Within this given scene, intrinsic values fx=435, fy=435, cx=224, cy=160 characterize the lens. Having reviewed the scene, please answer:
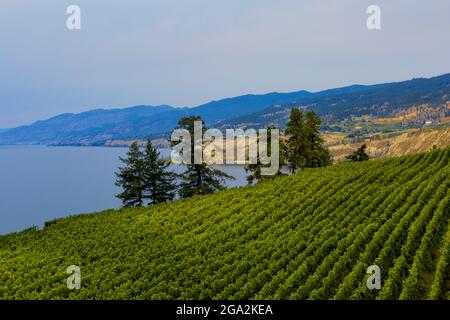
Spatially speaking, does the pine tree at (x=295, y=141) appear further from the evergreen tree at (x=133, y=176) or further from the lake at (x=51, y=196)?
the lake at (x=51, y=196)

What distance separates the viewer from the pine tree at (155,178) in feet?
140

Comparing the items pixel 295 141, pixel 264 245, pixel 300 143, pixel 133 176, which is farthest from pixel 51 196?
pixel 264 245

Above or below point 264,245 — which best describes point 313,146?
above

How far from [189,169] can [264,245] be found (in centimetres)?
2104

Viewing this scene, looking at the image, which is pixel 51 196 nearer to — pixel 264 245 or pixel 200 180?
pixel 200 180

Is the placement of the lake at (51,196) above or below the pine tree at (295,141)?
below

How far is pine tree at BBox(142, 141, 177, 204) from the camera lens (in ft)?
140

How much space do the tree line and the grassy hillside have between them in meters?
7.68

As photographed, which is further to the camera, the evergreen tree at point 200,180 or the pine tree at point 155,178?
the pine tree at point 155,178

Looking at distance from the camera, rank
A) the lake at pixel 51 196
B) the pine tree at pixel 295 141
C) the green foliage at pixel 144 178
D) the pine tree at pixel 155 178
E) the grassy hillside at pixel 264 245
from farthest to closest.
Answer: the lake at pixel 51 196 < the pine tree at pixel 295 141 < the pine tree at pixel 155 178 < the green foliage at pixel 144 178 < the grassy hillside at pixel 264 245

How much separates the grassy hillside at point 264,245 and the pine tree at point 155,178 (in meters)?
9.19

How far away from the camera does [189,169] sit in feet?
134

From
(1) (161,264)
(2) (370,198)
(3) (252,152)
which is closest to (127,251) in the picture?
(1) (161,264)

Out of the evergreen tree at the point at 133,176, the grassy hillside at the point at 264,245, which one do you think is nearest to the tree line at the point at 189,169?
the evergreen tree at the point at 133,176
